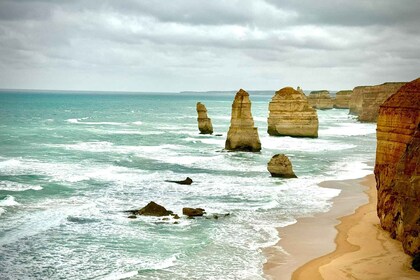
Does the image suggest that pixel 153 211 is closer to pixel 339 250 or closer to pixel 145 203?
pixel 145 203

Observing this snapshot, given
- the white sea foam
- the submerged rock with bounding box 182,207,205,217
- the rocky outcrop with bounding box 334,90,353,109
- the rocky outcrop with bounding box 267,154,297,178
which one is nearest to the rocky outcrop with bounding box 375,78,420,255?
the submerged rock with bounding box 182,207,205,217

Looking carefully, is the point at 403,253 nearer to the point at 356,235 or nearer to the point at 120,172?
the point at 356,235

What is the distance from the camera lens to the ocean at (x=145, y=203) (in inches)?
732

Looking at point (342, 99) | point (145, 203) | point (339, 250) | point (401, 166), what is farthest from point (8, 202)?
point (342, 99)

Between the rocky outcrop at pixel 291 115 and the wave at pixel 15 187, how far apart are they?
38341 mm

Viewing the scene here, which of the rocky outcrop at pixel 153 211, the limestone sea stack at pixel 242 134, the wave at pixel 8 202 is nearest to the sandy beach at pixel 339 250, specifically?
the rocky outcrop at pixel 153 211

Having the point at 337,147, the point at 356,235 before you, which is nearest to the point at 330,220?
the point at 356,235

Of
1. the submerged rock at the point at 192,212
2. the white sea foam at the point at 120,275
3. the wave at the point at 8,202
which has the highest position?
the submerged rock at the point at 192,212

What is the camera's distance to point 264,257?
1947 centimetres

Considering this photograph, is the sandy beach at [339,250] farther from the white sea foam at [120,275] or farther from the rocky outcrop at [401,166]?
the white sea foam at [120,275]

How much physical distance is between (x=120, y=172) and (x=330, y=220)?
18558 mm

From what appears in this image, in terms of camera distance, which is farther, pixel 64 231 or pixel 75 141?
pixel 75 141

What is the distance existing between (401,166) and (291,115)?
46.0 meters

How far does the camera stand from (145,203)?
91.7 ft
